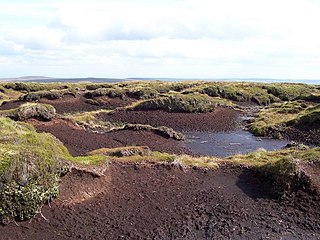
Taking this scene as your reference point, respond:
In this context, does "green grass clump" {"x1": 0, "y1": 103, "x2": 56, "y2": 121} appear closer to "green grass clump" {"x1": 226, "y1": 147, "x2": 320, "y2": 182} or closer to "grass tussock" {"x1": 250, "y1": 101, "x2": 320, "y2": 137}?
"green grass clump" {"x1": 226, "y1": 147, "x2": 320, "y2": 182}

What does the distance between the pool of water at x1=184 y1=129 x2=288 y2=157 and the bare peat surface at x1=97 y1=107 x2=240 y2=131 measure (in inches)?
94.1

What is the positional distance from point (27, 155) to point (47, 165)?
924 millimetres

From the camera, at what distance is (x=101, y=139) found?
34188mm

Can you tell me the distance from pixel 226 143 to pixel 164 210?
21276mm

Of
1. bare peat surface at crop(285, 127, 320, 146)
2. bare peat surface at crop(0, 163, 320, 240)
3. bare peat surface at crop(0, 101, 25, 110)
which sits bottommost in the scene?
bare peat surface at crop(285, 127, 320, 146)

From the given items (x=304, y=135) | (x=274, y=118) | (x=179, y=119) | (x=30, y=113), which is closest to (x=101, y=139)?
(x=30, y=113)

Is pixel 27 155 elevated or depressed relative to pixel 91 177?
elevated

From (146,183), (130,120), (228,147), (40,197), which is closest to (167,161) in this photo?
(146,183)

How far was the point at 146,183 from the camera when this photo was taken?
20.5 meters

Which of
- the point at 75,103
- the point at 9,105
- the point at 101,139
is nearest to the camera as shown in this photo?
the point at 101,139

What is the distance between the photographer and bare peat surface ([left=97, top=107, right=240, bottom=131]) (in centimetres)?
4612

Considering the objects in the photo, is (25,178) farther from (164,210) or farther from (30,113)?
(30,113)

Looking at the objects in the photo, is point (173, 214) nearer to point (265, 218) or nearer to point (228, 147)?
point (265, 218)

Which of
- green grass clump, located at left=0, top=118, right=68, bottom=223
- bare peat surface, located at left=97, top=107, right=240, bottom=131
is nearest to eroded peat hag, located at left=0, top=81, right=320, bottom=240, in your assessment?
green grass clump, located at left=0, top=118, right=68, bottom=223
